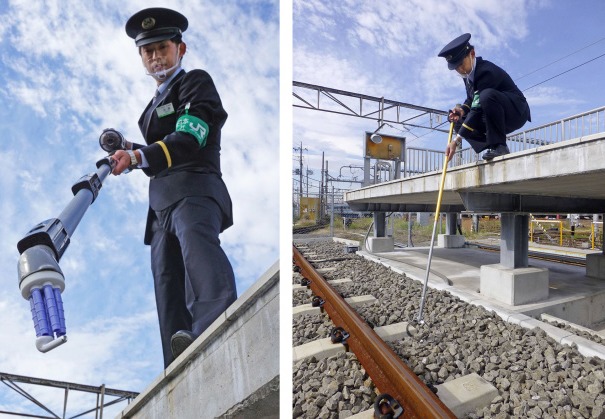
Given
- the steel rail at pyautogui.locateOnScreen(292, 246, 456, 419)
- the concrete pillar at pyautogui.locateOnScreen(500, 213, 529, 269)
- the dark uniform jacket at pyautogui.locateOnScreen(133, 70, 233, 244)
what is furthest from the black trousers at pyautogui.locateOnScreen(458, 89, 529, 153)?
the dark uniform jacket at pyautogui.locateOnScreen(133, 70, 233, 244)

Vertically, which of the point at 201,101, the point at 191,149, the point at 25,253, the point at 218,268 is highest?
the point at 201,101

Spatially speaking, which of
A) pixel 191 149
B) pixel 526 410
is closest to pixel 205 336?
pixel 191 149

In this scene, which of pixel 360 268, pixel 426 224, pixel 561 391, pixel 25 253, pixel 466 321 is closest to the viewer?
pixel 25 253

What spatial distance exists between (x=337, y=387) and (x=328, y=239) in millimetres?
5000

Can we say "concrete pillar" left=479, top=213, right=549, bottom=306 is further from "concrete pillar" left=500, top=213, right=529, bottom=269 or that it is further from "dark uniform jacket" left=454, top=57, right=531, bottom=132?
"dark uniform jacket" left=454, top=57, right=531, bottom=132

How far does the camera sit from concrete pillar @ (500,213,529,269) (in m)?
2.65

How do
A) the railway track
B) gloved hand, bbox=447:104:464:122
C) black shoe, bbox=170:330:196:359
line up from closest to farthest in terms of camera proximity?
the railway track, black shoe, bbox=170:330:196:359, gloved hand, bbox=447:104:464:122

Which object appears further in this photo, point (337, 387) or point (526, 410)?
point (337, 387)

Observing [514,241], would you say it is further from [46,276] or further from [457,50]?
[46,276]

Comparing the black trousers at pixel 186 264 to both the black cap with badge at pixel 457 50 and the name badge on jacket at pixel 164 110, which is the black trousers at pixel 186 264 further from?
the black cap with badge at pixel 457 50

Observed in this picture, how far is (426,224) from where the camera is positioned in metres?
10.1

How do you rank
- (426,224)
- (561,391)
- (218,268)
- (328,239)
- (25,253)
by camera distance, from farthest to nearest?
(426,224)
(328,239)
(218,268)
(561,391)
(25,253)

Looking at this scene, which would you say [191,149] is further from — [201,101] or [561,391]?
[561,391]

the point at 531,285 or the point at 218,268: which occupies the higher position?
the point at 218,268
